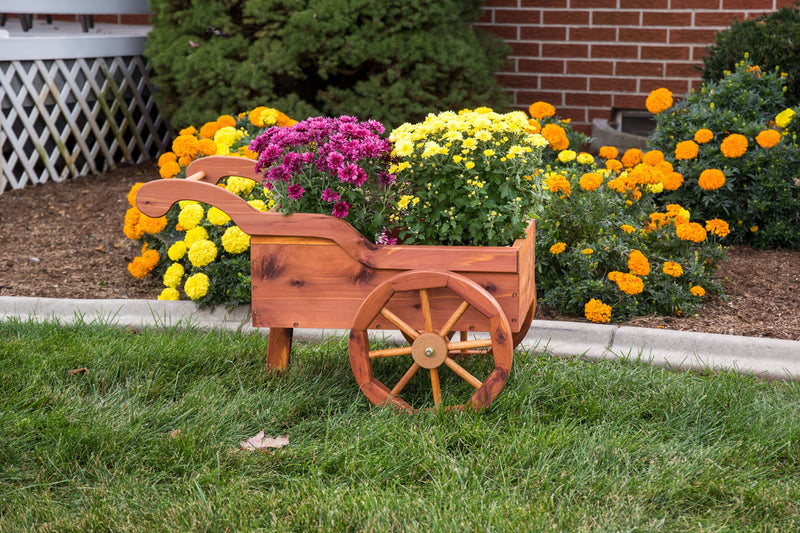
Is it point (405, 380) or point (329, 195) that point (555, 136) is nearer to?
point (329, 195)

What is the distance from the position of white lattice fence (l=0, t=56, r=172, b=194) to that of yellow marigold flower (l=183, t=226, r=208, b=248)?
2605 mm

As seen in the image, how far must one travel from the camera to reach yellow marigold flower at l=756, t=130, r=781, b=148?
4.09 metres

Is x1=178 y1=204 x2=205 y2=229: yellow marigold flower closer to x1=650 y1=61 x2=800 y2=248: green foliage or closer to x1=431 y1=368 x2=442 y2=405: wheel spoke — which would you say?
x1=431 y1=368 x2=442 y2=405: wheel spoke

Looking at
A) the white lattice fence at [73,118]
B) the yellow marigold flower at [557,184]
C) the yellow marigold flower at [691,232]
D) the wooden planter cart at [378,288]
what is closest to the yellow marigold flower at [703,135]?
the yellow marigold flower at [691,232]

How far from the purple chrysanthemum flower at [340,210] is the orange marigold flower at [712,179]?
7.20 ft

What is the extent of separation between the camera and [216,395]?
2.65m

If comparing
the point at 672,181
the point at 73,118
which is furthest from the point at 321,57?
the point at 672,181

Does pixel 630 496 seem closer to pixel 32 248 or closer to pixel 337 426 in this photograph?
pixel 337 426

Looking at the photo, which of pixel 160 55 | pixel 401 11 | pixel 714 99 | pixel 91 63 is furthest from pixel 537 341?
pixel 91 63

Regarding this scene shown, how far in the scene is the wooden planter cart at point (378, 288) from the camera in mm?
2438

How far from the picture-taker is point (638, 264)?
3287 mm

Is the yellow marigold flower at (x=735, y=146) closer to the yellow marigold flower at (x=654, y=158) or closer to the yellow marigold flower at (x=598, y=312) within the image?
the yellow marigold flower at (x=654, y=158)

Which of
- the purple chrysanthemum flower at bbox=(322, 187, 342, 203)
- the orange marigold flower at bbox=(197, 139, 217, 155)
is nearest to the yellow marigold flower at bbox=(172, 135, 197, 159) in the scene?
the orange marigold flower at bbox=(197, 139, 217, 155)

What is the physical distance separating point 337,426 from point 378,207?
0.73m
